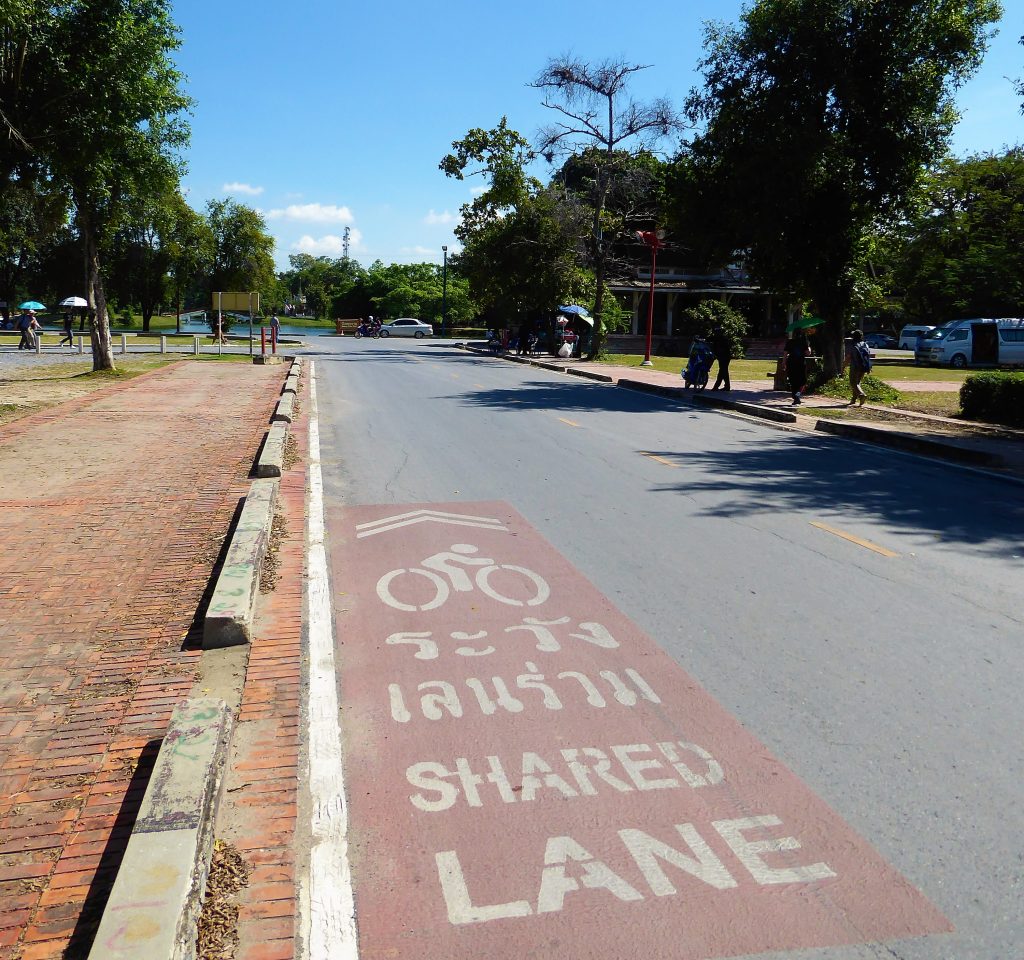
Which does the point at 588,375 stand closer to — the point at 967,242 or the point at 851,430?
the point at 851,430

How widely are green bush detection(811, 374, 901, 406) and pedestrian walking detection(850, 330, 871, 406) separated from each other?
1.27 meters

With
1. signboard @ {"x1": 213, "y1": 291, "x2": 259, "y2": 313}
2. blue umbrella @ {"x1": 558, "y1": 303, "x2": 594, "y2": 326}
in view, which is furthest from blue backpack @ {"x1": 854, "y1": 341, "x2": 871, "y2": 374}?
signboard @ {"x1": 213, "y1": 291, "x2": 259, "y2": 313}

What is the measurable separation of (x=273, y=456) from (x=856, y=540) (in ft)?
20.9

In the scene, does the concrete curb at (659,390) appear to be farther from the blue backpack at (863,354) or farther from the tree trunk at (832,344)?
the blue backpack at (863,354)

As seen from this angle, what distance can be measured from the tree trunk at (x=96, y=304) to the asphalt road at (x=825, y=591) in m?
11.7

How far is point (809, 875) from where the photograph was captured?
334cm

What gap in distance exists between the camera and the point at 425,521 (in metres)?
8.62

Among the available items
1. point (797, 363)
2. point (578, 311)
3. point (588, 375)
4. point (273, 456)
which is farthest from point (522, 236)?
point (273, 456)

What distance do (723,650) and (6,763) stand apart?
376 centimetres

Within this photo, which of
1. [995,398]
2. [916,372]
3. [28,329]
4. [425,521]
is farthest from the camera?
[28,329]

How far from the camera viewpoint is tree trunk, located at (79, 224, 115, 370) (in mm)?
23272

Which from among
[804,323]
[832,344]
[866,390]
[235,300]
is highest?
[235,300]

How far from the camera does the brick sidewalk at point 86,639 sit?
331 centimetres

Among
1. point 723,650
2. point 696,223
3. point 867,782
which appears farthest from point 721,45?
point 867,782
